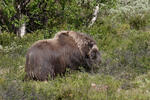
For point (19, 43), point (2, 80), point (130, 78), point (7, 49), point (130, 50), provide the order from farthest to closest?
point (19, 43), point (7, 49), point (130, 50), point (130, 78), point (2, 80)

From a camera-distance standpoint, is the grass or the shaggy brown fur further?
the shaggy brown fur

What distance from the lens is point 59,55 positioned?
19.3ft

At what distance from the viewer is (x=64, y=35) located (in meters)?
6.30

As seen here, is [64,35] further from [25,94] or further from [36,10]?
[36,10]

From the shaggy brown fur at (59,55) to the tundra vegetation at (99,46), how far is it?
234mm

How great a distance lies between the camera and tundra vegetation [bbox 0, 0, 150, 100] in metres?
4.34

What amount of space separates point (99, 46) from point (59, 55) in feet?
9.24

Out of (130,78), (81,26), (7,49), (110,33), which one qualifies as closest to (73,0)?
(81,26)

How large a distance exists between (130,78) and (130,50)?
5.53 feet

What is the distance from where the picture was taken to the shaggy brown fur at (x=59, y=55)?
18.4ft

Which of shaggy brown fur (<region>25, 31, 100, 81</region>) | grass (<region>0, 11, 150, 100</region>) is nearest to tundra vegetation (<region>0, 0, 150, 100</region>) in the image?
grass (<region>0, 11, 150, 100</region>)

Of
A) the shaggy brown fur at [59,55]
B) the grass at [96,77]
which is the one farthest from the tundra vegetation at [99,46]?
the shaggy brown fur at [59,55]

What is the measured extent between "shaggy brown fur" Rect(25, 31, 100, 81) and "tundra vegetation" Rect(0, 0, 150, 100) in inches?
9.2

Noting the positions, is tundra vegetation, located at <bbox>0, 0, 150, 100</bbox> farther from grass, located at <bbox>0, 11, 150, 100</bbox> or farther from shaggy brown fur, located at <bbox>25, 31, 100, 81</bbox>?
shaggy brown fur, located at <bbox>25, 31, 100, 81</bbox>
